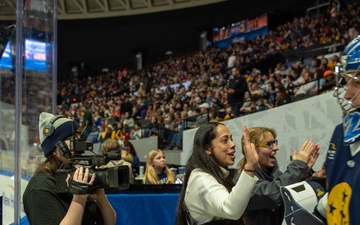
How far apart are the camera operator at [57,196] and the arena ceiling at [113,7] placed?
25.6 m

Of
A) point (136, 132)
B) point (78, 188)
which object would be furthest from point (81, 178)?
point (136, 132)

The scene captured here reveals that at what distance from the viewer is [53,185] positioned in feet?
7.70

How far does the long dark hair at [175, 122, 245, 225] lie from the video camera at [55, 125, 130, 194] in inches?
20.5

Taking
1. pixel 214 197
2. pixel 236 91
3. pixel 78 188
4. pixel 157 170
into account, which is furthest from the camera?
pixel 236 91

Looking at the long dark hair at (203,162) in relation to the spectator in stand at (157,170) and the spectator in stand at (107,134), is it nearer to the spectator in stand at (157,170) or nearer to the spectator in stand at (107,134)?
the spectator in stand at (157,170)

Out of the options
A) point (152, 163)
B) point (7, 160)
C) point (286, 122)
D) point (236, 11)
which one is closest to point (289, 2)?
point (236, 11)

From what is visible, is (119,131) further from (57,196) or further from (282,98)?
(57,196)

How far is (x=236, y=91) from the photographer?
11711 millimetres

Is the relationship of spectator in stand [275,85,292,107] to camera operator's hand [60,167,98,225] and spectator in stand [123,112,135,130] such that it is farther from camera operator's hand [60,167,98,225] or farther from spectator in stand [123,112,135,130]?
camera operator's hand [60,167,98,225]

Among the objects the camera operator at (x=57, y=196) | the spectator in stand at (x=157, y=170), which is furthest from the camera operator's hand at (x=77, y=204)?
the spectator in stand at (x=157, y=170)

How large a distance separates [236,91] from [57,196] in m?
9.59

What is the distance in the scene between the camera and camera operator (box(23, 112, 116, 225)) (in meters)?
2.25

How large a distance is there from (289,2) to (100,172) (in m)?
24.0

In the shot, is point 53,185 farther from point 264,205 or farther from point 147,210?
point 147,210
